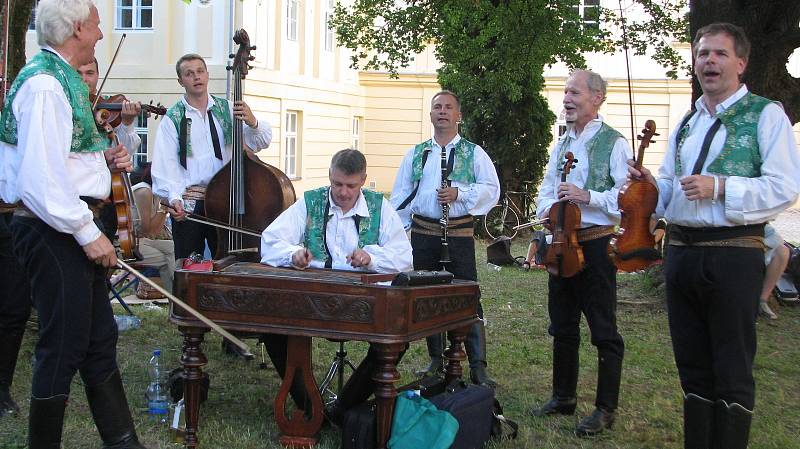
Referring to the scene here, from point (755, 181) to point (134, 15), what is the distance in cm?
1906

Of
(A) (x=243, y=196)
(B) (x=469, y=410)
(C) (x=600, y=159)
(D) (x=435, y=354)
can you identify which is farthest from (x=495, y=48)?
(B) (x=469, y=410)

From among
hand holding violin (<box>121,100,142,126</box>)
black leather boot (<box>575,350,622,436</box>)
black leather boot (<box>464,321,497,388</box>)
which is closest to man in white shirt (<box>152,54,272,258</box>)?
hand holding violin (<box>121,100,142,126</box>)

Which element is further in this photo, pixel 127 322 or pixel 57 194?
pixel 127 322

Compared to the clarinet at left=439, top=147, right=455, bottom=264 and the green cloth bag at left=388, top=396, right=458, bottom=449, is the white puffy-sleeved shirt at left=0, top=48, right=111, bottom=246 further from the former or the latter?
the clarinet at left=439, top=147, right=455, bottom=264

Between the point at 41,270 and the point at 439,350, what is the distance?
328cm

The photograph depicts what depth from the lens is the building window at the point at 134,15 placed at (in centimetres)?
2055

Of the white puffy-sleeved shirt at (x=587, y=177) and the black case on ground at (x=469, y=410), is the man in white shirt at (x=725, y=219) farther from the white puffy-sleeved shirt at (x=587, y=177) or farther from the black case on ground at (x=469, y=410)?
the black case on ground at (x=469, y=410)

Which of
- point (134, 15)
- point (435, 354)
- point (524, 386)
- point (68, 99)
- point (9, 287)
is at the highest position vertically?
point (134, 15)

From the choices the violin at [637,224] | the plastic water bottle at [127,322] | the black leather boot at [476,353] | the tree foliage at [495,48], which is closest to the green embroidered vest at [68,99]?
the violin at [637,224]

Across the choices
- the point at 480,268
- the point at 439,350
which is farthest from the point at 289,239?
the point at 480,268

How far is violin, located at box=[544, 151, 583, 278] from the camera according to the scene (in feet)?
16.4

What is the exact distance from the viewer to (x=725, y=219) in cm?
381

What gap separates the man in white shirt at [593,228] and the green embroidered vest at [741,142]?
1103 mm

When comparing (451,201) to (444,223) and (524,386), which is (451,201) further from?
(524,386)
